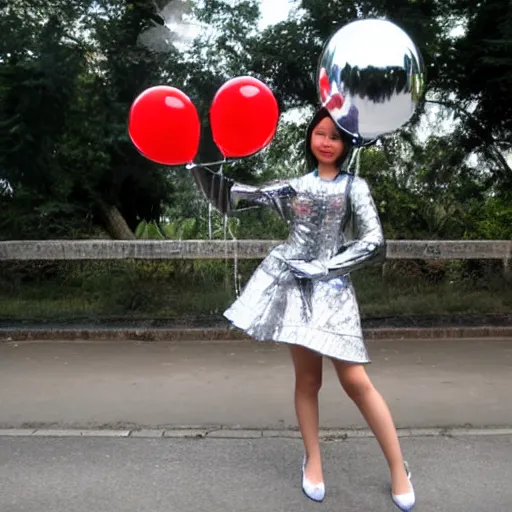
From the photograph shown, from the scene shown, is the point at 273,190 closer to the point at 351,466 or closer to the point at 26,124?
the point at 351,466

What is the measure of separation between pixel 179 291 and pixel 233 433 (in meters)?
3.99

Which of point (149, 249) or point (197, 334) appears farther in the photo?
point (149, 249)

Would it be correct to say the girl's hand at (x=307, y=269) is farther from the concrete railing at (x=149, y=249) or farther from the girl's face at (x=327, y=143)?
the concrete railing at (x=149, y=249)

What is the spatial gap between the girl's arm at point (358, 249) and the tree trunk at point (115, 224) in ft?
21.2

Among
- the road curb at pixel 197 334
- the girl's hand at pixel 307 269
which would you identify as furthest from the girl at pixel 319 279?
the road curb at pixel 197 334

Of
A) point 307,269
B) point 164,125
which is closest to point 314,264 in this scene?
point 307,269

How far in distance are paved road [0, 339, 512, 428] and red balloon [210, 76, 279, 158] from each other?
186 centimetres

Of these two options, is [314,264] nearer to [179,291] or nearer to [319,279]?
[319,279]

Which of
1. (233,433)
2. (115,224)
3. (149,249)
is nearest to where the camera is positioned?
(233,433)

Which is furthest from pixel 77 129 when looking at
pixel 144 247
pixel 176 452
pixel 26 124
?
pixel 176 452

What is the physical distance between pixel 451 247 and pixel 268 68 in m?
2.80

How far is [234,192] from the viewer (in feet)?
9.87

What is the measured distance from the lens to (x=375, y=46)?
117 inches

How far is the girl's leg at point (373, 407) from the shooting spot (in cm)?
283
